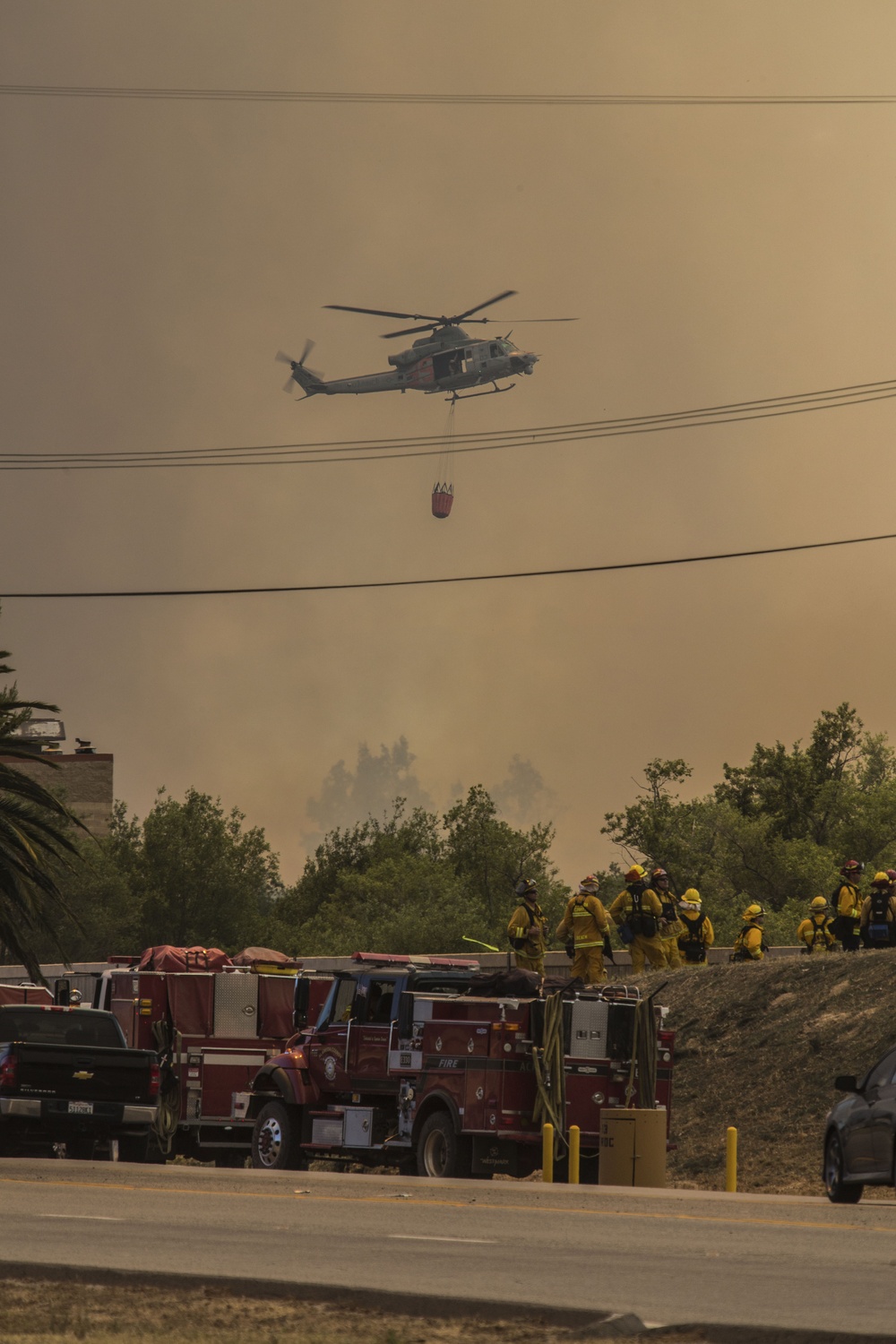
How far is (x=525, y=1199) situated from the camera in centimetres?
1619

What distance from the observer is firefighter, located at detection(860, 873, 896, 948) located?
2966 cm

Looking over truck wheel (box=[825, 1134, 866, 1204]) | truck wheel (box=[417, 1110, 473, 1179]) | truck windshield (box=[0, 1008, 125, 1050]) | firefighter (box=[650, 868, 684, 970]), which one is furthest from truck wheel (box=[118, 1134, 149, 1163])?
firefighter (box=[650, 868, 684, 970])

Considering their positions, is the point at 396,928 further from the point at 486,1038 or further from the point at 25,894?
the point at 486,1038

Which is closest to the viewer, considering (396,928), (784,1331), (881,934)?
(784,1331)

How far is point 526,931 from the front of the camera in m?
30.4

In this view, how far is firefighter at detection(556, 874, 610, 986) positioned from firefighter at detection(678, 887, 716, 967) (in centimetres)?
267

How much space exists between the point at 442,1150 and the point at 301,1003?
9.85 ft

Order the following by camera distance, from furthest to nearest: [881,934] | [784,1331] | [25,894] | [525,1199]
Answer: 1. [25,894]
2. [881,934]
3. [525,1199]
4. [784,1331]

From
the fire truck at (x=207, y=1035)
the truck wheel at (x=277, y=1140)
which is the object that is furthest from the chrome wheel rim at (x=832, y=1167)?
the fire truck at (x=207, y=1035)

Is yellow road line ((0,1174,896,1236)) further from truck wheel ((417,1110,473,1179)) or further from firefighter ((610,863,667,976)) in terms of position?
firefighter ((610,863,667,976))

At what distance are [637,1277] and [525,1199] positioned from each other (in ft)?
19.3

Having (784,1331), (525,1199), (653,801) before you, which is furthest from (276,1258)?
(653,801)

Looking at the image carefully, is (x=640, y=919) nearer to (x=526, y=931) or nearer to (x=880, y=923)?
(x=526, y=931)

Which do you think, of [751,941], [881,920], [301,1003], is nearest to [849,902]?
[881,920]
